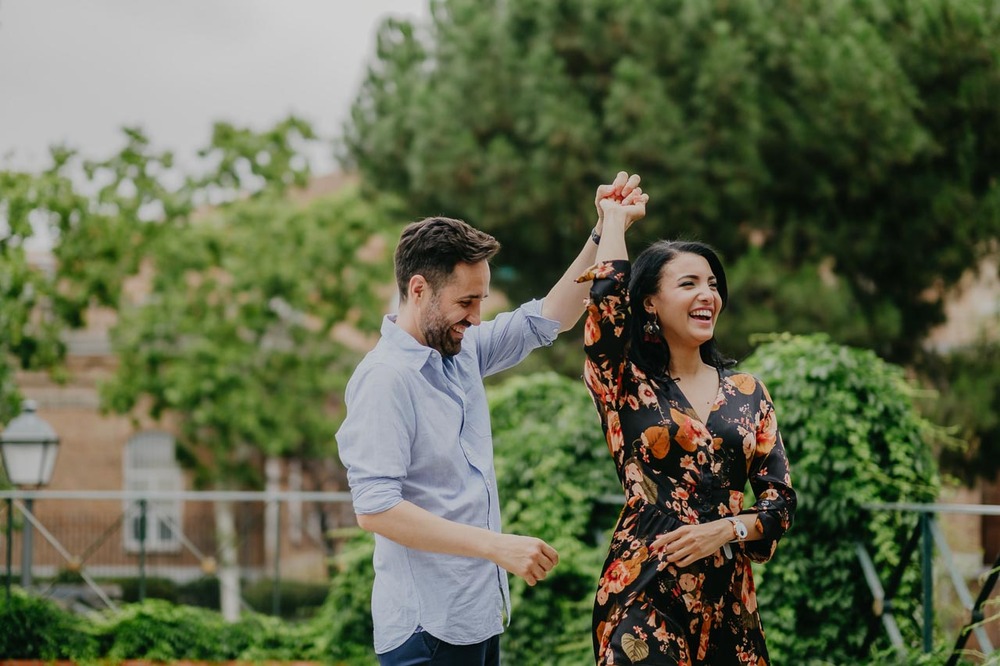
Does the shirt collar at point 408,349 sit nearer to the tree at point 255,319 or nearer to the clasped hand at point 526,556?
the clasped hand at point 526,556

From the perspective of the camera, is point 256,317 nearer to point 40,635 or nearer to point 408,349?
point 40,635

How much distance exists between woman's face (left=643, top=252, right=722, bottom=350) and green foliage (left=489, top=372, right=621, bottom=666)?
2994 millimetres

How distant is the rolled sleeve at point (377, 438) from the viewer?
2.38 meters

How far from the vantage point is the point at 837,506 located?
488 cm

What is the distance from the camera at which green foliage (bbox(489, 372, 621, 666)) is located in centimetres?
565

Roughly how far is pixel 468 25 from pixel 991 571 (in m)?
13.2

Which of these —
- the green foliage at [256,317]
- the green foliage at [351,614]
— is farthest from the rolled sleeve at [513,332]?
the green foliage at [256,317]

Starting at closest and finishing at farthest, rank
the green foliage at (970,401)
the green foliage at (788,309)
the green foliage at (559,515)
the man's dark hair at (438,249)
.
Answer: the man's dark hair at (438,249), the green foliage at (559,515), the green foliage at (788,309), the green foliage at (970,401)

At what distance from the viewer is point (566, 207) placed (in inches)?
571

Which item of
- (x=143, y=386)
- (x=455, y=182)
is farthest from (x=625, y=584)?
(x=143, y=386)

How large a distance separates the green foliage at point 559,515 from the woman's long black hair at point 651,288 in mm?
2954

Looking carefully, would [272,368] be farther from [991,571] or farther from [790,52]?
[991,571]

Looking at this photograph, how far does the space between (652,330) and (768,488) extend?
46 centimetres

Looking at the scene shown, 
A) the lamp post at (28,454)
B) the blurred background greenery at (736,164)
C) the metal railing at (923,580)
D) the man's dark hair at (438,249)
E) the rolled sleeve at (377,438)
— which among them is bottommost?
the metal railing at (923,580)
